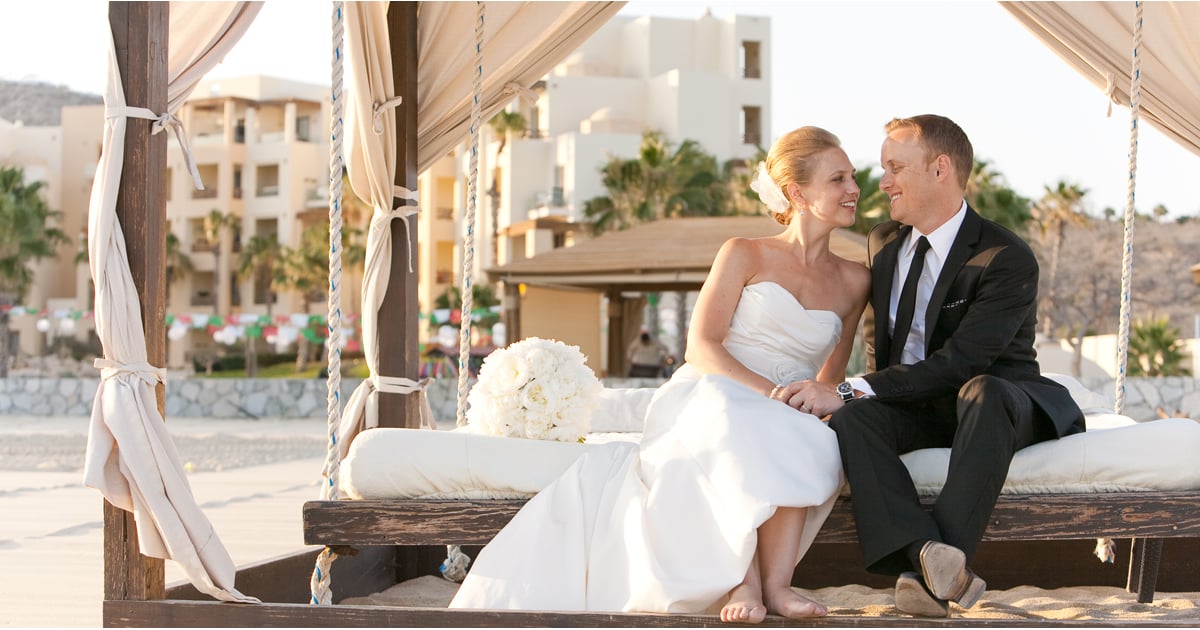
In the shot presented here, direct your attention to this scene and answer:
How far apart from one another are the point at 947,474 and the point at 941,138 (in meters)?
1.15

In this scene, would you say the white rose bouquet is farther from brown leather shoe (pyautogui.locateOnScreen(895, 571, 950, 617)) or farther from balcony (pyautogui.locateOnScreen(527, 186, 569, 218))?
balcony (pyautogui.locateOnScreen(527, 186, 569, 218))

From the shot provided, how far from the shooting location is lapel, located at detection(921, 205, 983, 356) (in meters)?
3.72

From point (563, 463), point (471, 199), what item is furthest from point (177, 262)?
point (563, 463)

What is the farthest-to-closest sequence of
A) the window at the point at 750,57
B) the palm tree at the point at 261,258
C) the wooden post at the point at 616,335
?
the window at the point at 750,57, the palm tree at the point at 261,258, the wooden post at the point at 616,335

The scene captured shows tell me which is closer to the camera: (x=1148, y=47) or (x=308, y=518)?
(x=308, y=518)

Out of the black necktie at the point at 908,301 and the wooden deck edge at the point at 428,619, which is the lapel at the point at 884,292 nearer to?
the black necktie at the point at 908,301

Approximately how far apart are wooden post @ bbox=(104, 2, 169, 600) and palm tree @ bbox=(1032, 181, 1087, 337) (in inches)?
1424

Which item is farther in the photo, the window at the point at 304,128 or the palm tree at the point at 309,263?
the window at the point at 304,128

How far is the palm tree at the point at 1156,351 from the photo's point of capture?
2100 cm

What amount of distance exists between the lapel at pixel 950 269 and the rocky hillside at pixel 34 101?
6411cm

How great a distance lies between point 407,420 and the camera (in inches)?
209

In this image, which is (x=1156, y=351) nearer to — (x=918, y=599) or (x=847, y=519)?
(x=847, y=519)

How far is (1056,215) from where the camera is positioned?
37.4 metres

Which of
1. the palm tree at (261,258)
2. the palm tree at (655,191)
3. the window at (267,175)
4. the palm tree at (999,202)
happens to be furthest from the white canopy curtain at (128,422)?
the window at (267,175)
